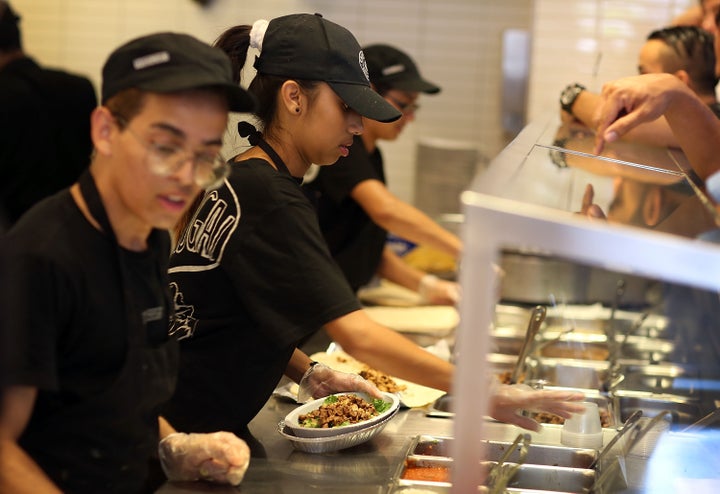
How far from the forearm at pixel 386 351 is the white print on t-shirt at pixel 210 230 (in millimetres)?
290

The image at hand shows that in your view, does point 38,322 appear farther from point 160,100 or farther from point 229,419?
point 229,419

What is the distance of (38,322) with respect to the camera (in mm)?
1512

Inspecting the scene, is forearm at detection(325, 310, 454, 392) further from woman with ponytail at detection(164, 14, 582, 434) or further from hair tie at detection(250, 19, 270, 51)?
hair tie at detection(250, 19, 270, 51)

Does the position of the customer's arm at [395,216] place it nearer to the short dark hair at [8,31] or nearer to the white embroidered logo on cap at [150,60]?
the short dark hair at [8,31]

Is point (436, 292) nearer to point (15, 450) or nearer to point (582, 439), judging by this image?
point (582, 439)

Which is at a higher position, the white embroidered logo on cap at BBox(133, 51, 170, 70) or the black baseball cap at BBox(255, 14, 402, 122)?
the white embroidered logo on cap at BBox(133, 51, 170, 70)

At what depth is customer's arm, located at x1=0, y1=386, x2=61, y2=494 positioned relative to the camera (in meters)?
1.50

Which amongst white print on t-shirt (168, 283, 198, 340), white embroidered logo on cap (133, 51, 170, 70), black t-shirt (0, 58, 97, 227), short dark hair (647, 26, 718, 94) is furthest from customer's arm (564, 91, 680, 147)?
black t-shirt (0, 58, 97, 227)

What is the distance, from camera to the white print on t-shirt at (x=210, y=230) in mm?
2086

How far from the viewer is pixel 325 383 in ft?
7.89

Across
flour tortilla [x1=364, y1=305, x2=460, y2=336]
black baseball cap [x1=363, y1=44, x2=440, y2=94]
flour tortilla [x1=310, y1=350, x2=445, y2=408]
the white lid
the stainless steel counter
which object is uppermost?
black baseball cap [x1=363, y1=44, x2=440, y2=94]

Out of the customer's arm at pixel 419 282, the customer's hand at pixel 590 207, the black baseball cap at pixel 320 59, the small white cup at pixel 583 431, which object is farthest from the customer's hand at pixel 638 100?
the customer's arm at pixel 419 282

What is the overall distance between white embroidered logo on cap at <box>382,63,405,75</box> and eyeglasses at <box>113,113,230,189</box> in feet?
8.27

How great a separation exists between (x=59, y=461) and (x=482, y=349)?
2.59 feet
